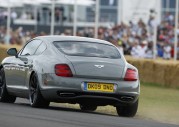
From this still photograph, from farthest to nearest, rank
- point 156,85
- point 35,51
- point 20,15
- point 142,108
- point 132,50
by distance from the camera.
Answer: point 20,15 → point 132,50 → point 156,85 → point 142,108 → point 35,51

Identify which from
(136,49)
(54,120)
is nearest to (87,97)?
(54,120)

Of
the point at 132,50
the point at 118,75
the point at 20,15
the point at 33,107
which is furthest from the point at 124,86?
the point at 20,15

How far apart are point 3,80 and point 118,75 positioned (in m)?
3.07

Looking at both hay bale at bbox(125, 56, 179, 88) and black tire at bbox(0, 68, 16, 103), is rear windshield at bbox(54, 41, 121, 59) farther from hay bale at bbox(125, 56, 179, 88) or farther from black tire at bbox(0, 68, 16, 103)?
hay bale at bbox(125, 56, 179, 88)

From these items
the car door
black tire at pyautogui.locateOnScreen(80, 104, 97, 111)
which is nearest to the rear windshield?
the car door

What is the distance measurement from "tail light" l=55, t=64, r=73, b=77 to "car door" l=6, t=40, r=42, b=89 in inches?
36.6

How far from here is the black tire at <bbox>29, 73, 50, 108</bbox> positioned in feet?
54.1

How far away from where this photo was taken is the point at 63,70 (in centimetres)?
1619

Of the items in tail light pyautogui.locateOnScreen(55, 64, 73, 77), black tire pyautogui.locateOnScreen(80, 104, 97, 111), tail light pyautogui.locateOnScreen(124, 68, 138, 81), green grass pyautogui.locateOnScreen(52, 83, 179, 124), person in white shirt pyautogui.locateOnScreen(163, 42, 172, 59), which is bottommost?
person in white shirt pyautogui.locateOnScreen(163, 42, 172, 59)

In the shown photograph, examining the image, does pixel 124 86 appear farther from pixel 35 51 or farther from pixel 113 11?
pixel 113 11

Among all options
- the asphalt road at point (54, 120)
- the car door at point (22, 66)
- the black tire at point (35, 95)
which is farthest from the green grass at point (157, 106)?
the asphalt road at point (54, 120)

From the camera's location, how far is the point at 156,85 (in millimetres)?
29062

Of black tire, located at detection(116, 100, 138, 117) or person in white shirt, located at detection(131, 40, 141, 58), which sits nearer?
black tire, located at detection(116, 100, 138, 117)

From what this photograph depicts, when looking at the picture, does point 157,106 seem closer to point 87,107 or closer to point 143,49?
point 87,107
